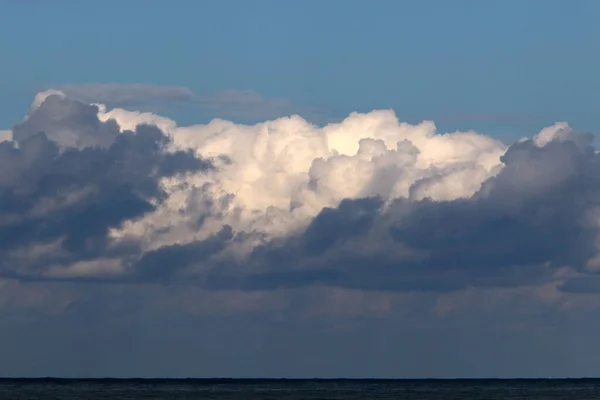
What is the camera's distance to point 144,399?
19975cm

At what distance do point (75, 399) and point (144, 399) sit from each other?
10.3 metres

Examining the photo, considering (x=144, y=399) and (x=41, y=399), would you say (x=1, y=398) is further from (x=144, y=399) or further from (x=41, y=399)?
(x=144, y=399)

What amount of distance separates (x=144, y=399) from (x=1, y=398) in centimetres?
2120

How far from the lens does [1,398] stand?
7736 inches

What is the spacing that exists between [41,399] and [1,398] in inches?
231

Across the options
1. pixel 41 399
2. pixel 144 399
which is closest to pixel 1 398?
pixel 41 399

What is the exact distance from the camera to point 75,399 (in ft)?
650

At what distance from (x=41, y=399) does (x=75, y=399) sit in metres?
5.04
